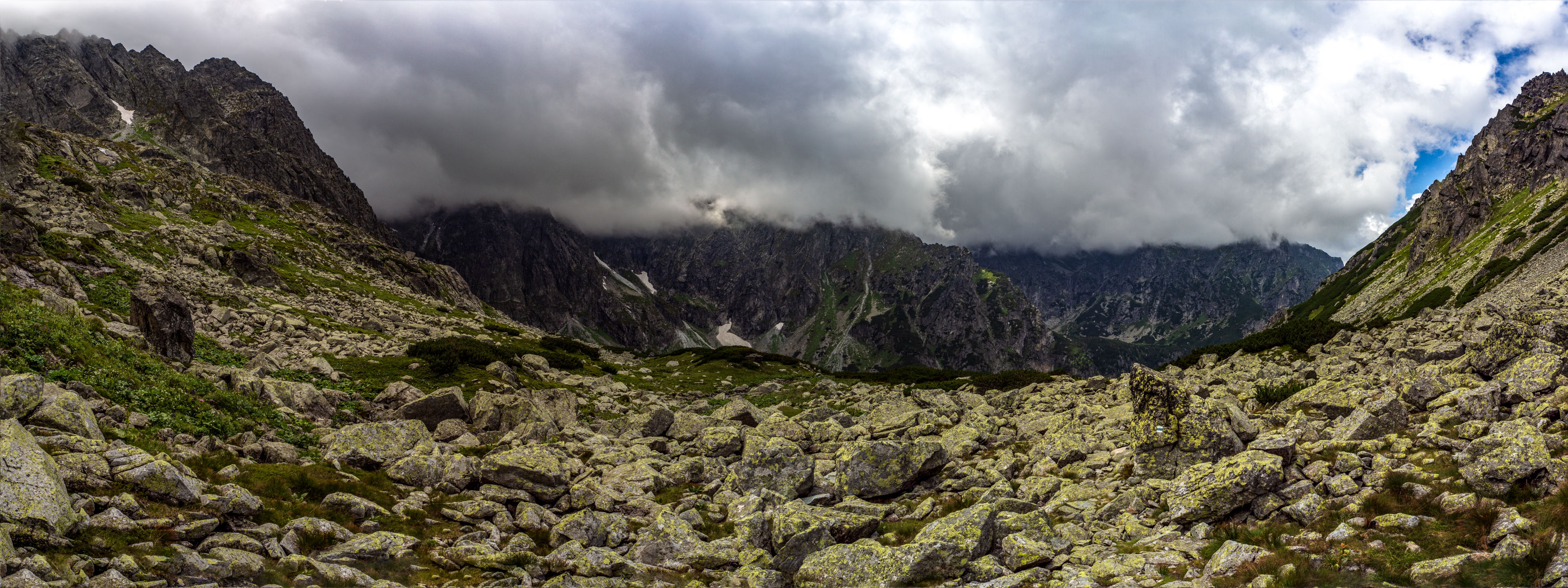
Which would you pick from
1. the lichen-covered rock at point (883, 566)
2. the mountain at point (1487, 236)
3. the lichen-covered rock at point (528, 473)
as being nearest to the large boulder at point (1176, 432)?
the lichen-covered rock at point (883, 566)

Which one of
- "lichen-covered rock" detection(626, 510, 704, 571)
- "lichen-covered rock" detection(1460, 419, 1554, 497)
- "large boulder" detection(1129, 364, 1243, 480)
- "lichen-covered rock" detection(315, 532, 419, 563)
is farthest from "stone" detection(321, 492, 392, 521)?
"lichen-covered rock" detection(1460, 419, 1554, 497)

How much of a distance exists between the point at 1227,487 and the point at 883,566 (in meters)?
7.82

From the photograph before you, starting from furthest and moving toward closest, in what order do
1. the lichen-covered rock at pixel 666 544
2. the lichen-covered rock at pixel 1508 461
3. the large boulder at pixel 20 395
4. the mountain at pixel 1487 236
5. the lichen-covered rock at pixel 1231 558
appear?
the mountain at pixel 1487 236
the lichen-covered rock at pixel 666 544
the large boulder at pixel 20 395
the lichen-covered rock at pixel 1231 558
the lichen-covered rock at pixel 1508 461

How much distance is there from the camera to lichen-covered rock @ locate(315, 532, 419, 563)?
1302 centimetres

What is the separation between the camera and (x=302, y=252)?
127500 millimetres

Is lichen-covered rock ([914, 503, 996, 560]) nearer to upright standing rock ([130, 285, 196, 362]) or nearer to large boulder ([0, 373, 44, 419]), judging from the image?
large boulder ([0, 373, 44, 419])

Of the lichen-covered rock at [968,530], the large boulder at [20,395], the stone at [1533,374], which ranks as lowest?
the lichen-covered rock at [968,530]

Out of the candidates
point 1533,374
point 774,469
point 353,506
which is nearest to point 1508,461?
point 1533,374

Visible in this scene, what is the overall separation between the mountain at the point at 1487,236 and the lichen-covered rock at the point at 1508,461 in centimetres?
8926

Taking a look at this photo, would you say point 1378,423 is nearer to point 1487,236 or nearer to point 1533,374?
point 1533,374

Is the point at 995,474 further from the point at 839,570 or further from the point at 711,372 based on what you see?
the point at 711,372

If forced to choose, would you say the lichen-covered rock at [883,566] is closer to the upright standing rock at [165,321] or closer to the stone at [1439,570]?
the stone at [1439,570]

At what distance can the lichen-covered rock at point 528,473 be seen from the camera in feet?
64.4

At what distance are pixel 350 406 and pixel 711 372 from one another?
54556 millimetres
